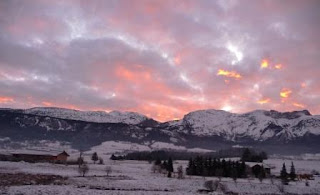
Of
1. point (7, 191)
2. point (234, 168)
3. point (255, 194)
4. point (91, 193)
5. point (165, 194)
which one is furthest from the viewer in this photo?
point (234, 168)

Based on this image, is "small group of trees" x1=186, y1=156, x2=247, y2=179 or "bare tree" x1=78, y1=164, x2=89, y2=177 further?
"small group of trees" x1=186, y1=156, x2=247, y2=179

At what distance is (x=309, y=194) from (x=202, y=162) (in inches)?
2264

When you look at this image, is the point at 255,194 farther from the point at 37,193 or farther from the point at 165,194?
the point at 37,193

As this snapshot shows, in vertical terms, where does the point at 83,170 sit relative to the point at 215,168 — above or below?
below

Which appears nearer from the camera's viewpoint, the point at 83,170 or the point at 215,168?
the point at 83,170

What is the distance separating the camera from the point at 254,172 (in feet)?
432

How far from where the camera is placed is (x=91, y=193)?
188ft

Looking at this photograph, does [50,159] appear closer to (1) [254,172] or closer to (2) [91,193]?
(1) [254,172]

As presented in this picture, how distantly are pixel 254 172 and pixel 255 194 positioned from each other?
188ft

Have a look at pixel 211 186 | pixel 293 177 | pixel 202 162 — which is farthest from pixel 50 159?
pixel 211 186

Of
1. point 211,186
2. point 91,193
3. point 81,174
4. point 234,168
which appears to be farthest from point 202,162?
point 91,193

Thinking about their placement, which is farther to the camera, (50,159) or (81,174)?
(50,159)

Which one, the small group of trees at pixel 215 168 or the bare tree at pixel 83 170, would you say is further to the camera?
the small group of trees at pixel 215 168

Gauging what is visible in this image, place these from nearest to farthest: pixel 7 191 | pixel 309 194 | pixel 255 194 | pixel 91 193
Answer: pixel 7 191 < pixel 91 193 < pixel 255 194 < pixel 309 194
